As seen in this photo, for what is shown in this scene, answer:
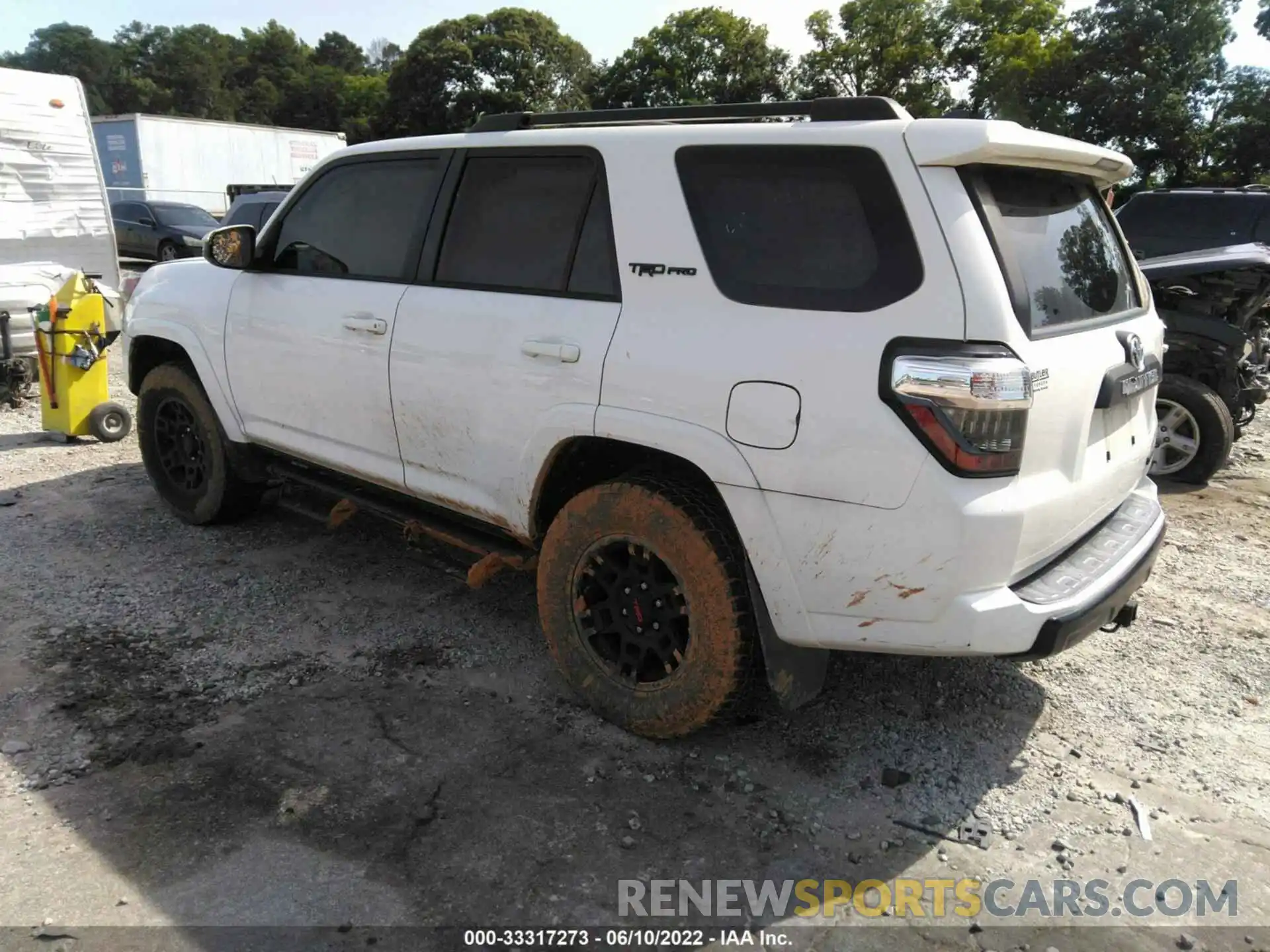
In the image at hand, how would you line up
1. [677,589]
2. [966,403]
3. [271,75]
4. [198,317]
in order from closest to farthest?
1. [966,403]
2. [677,589]
3. [198,317]
4. [271,75]

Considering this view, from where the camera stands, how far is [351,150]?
4.09 meters

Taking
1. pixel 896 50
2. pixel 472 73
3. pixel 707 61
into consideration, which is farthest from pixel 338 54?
pixel 896 50

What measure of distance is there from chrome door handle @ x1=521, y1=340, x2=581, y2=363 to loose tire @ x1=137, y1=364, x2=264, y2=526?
2376mm

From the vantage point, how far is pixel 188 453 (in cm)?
507

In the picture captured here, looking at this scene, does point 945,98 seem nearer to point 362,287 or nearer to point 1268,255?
point 1268,255

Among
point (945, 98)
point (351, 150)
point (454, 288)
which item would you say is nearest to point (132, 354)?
point (351, 150)

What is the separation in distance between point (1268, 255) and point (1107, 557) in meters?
4.76

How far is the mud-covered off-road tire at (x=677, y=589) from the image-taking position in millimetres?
2848

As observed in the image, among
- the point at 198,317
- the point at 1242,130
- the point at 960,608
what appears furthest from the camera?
the point at 1242,130

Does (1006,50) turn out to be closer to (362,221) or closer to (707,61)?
(707,61)

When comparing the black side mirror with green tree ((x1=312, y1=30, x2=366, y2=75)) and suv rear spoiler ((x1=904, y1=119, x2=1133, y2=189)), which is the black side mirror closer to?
suv rear spoiler ((x1=904, y1=119, x2=1133, y2=189))

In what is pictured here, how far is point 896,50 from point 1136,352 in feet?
139

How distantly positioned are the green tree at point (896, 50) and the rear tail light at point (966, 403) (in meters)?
41.7

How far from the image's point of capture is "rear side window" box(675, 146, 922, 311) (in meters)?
2.51
